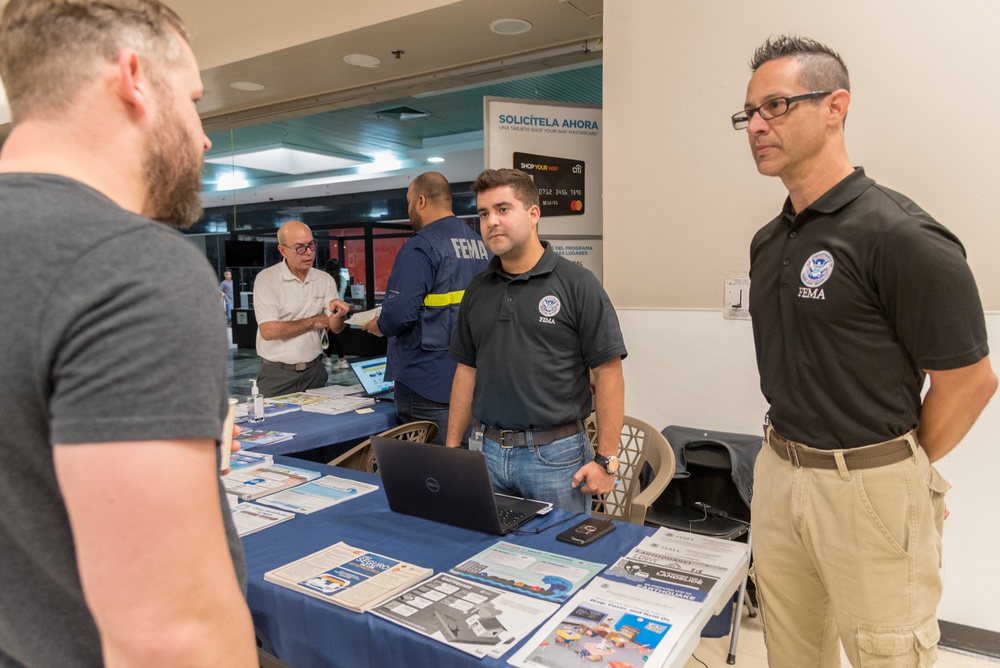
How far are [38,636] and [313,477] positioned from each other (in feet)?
5.08

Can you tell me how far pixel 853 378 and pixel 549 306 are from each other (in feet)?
3.26

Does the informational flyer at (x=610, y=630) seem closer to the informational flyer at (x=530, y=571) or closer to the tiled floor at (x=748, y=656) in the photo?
the informational flyer at (x=530, y=571)

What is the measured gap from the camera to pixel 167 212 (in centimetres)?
67

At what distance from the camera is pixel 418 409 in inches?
122

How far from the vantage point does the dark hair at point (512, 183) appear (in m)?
2.20

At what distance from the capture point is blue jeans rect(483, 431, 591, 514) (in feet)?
6.76

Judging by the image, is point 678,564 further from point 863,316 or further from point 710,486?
point 710,486

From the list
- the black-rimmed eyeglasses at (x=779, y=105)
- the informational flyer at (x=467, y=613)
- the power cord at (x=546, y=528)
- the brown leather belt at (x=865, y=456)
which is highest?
the black-rimmed eyeglasses at (x=779, y=105)

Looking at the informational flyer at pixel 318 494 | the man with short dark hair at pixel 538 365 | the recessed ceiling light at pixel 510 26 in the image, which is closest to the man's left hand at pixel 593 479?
the man with short dark hair at pixel 538 365

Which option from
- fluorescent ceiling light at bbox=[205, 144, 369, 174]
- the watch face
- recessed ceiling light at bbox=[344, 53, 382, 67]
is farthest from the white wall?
fluorescent ceiling light at bbox=[205, 144, 369, 174]

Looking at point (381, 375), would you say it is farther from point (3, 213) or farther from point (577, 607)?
point (3, 213)

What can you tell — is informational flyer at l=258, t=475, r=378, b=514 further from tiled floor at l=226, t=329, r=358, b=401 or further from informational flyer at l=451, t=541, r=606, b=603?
tiled floor at l=226, t=329, r=358, b=401

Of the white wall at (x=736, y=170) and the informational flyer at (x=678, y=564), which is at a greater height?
the white wall at (x=736, y=170)

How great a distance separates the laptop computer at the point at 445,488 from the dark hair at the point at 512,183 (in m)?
0.97
